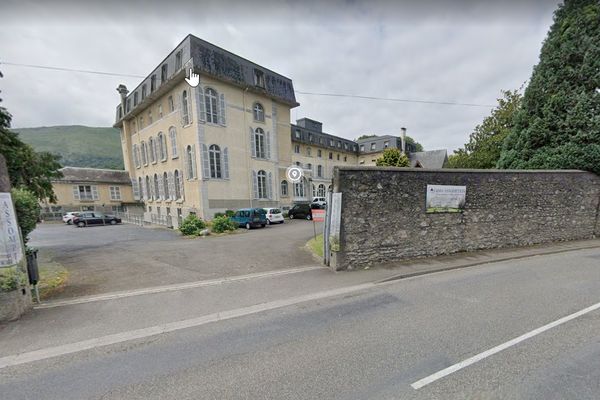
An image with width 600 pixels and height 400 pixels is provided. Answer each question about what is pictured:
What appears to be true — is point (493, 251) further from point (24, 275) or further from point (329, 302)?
point (24, 275)

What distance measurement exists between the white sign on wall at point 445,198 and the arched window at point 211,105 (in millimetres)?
17941

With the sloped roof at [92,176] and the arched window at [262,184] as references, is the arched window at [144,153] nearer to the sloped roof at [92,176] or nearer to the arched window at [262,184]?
the sloped roof at [92,176]

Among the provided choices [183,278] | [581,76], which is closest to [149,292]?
[183,278]

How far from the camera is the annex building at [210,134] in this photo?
18.9 metres

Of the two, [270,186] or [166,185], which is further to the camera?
[270,186]

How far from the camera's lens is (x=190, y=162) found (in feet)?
65.6

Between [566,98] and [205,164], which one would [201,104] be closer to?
[205,164]

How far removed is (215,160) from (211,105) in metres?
4.54

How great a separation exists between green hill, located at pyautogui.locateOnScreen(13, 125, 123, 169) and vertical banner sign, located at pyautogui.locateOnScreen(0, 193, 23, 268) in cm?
11499

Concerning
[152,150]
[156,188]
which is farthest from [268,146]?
[156,188]

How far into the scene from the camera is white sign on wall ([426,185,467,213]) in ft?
24.2

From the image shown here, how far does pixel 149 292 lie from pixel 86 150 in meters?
145

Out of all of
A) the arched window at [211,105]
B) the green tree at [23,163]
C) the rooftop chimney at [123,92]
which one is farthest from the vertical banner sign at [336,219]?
the rooftop chimney at [123,92]

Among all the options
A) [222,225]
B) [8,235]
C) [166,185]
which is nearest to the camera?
[8,235]
